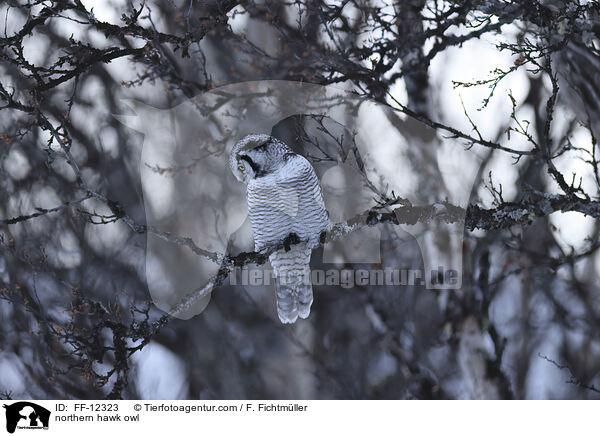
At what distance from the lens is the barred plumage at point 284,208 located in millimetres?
1519

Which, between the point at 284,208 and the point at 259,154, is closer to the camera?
the point at 259,154

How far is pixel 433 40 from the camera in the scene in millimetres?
1597

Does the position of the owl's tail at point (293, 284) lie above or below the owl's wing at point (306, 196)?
below

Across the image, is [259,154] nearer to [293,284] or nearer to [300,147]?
[300,147]

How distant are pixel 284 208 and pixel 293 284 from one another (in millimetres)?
322

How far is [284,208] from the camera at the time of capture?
1618 mm

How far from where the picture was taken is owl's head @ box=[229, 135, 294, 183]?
Answer: 1.51 metres

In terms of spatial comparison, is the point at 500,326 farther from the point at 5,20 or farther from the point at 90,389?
the point at 5,20
